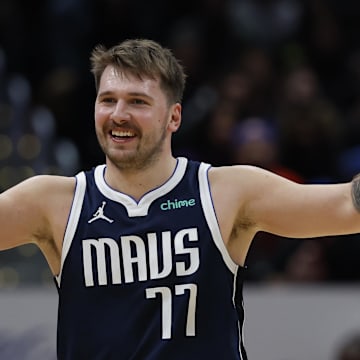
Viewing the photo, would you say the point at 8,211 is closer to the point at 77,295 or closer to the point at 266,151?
the point at 77,295

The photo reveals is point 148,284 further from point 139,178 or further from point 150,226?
point 139,178

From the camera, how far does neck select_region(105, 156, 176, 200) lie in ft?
18.0

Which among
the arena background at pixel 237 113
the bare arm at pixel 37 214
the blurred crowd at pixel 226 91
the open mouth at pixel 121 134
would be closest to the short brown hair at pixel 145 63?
the open mouth at pixel 121 134

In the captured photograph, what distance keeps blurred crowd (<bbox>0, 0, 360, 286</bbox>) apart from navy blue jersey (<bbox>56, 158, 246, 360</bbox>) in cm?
412

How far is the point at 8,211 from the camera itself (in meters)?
5.39

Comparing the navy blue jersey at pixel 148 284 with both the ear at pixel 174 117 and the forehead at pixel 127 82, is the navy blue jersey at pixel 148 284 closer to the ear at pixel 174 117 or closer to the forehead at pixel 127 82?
the ear at pixel 174 117

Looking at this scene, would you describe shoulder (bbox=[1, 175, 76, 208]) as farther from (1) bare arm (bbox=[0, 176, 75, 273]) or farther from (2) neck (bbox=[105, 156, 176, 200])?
(2) neck (bbox=[105, 156, 176, 200])

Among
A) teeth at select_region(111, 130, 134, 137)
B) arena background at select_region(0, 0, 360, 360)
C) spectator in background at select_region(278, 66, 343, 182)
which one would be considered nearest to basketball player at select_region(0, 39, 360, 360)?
teeth at select_region(111, 130, 134, 137)

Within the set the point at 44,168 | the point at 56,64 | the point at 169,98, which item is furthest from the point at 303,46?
the point at 169,98

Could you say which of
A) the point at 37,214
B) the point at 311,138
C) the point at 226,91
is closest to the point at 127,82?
the point at 37,214

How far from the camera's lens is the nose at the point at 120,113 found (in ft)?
17.3

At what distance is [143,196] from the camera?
5.48m

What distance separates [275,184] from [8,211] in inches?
47.6

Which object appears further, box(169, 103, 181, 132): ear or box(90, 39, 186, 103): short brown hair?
box(169, 103, 181, 132): ear
